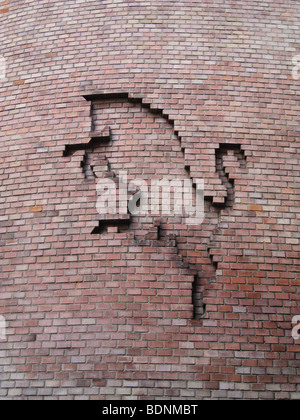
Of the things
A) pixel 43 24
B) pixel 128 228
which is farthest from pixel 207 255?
pixel 43 24

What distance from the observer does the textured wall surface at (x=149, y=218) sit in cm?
300

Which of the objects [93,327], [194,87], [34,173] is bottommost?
[93,327]

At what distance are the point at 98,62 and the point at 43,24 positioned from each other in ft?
2.63

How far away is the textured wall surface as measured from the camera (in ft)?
9.83

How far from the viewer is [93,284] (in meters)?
3.23

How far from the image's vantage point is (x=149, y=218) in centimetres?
347

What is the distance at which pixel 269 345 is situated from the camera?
3.02m

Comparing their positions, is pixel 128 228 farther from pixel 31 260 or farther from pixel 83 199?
pixel 31 260

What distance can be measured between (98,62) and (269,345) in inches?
110

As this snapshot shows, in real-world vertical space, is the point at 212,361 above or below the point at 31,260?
below

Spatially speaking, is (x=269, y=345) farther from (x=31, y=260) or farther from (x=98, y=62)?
(x=98, y=62)

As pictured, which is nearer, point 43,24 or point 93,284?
point 93,284
